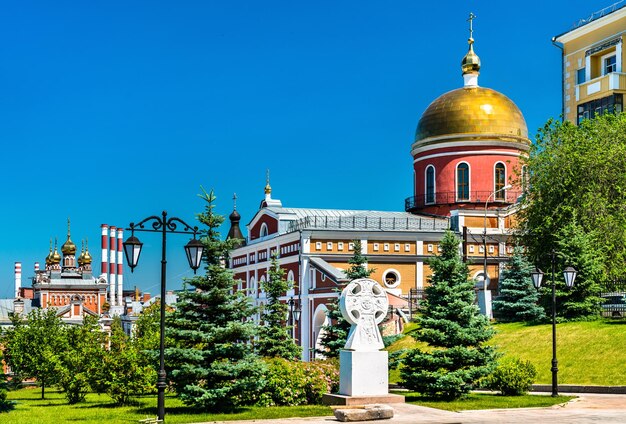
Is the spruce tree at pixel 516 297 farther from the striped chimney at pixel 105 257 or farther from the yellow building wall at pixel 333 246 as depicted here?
the striped chimney at pixel 105 257

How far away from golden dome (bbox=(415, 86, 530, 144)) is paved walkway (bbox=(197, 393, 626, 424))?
30668mm

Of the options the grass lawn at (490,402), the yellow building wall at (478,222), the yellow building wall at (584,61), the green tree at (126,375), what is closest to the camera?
the grass lawn at (490,402)

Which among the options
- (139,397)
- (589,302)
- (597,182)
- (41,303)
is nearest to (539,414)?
(139,397)

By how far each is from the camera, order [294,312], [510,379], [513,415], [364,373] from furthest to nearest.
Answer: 1. [294,312]
2. [510,379]
3. [364,373]
4. [513,415]

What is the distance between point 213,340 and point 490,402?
21.6 ft

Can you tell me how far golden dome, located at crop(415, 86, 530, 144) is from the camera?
49.6 meters

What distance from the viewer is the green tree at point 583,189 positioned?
3600 centimetres

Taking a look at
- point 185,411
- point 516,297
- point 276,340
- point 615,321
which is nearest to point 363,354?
point 185,411

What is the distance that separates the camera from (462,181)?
1977 inches

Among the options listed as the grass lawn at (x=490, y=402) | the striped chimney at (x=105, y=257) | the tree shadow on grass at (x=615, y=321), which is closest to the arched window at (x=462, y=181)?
the tree shadow on grass at (x=615, y=321)

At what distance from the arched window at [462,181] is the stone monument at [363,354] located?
31807 mm

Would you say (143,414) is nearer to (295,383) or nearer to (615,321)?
(295,383)

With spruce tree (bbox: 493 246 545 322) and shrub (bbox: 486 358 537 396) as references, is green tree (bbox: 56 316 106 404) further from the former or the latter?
spruce tree (bbox: 493 246 545 322)

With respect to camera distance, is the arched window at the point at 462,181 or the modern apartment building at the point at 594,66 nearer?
the modern apartment building at the point at 594,66
